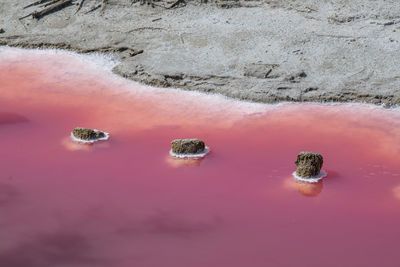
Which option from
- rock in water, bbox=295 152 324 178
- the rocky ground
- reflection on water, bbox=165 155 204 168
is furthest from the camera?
the rocky ground

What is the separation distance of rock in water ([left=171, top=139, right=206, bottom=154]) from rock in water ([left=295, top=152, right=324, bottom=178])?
0.88m

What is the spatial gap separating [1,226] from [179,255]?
137 cm

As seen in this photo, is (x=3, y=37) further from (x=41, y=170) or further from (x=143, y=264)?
(x=143, y=264)

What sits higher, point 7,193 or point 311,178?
point 7,193

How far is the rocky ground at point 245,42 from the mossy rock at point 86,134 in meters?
1.18

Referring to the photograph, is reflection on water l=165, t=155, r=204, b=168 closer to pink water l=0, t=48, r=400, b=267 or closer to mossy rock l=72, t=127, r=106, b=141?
pink water l=0, t=48, r=400, b=267

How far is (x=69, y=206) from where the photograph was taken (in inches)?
184

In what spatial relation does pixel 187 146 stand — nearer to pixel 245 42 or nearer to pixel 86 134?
pixel 86 134

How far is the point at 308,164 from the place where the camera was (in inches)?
195

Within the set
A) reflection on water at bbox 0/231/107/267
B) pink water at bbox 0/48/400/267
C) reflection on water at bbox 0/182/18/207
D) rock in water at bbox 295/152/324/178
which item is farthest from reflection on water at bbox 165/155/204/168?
reflection on water at bbox 0/182/18/207

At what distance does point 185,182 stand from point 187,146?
0.42 meters

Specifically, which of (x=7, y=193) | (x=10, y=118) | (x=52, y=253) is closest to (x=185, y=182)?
(x=52, y=253)

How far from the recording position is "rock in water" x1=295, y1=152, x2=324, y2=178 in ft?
16.3

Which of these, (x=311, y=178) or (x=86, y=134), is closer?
(x=311, y=178)
